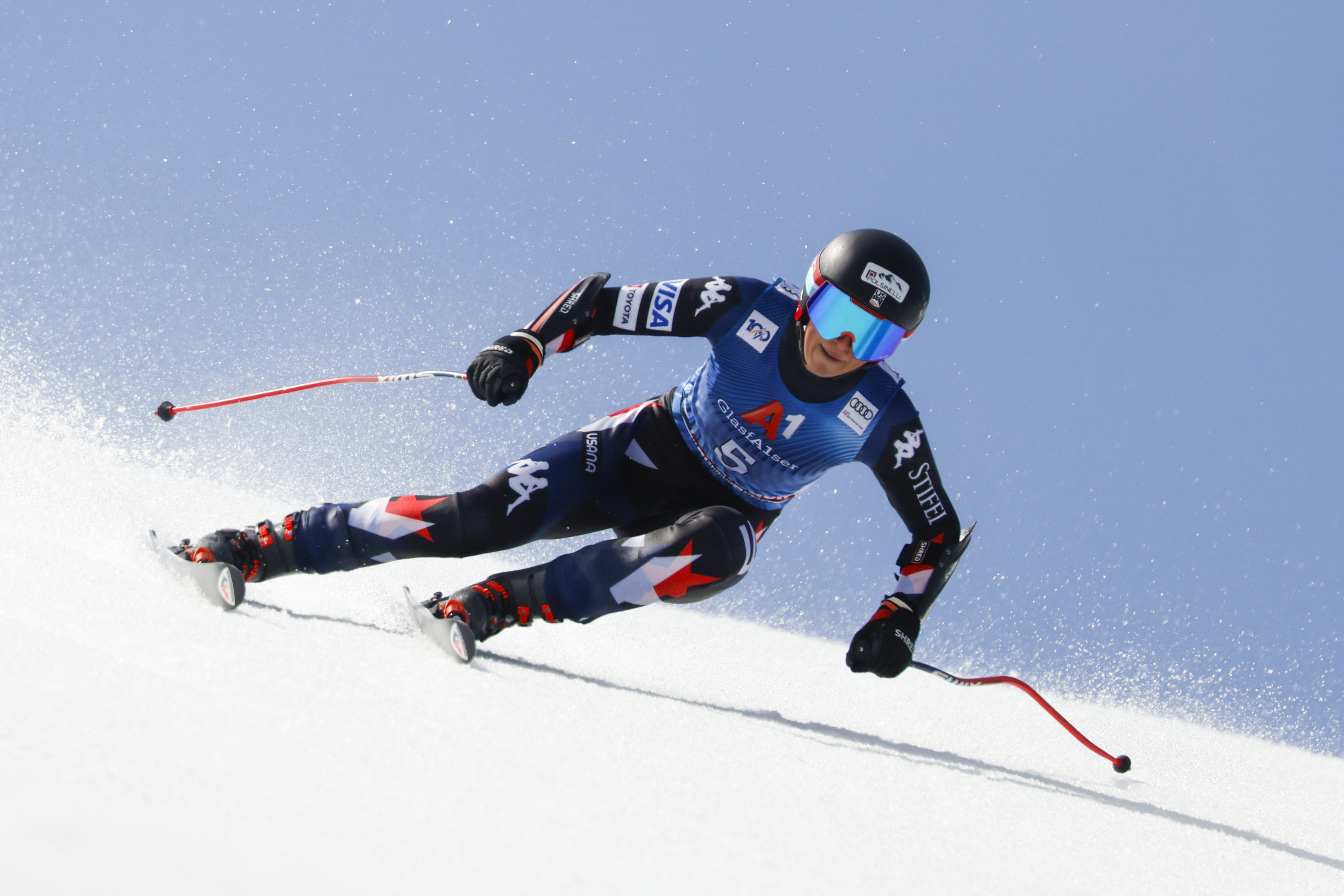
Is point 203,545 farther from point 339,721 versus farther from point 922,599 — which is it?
point 922,599

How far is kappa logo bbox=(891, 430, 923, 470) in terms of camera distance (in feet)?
9.98

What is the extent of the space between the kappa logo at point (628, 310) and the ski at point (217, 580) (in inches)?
55.9

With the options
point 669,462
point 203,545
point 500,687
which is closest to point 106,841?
point 500,687

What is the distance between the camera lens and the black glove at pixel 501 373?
276cm

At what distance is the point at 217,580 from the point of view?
236 centimetres

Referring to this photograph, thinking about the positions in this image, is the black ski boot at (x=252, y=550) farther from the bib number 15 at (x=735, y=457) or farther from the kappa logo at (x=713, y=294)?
the kappa logo at (x=713, y=294)

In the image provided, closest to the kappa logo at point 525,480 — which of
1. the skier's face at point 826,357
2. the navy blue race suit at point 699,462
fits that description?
the navy blue race suit at point 699,462

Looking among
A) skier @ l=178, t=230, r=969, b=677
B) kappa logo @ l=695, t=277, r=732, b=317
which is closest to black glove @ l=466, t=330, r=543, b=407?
skier @ l=178, t=230, r=969, b=677

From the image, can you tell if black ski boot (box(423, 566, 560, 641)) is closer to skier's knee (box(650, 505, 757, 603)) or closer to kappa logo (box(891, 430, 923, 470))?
skier's knee (box(650, 505, 757, 603))

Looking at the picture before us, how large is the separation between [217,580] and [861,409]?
1916 mm

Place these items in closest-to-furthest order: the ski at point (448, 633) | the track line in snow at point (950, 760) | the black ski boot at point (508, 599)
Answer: the ski at point (448, 633), the track line in snow at point (950, 760), the black ski boot at point (508, 599)

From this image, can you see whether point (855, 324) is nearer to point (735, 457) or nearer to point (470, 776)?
point (735, 457)

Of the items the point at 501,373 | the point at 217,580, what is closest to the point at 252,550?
the point at 217,580

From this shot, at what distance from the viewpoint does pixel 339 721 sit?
1.48m
